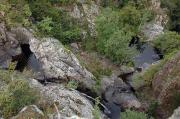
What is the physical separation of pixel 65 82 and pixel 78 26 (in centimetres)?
1666

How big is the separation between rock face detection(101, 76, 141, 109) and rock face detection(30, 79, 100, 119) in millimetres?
7914

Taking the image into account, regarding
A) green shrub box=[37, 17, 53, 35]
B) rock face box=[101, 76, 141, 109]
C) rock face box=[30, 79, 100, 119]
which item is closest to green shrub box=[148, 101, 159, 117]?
rock face box=[101, 76, 141, 109]

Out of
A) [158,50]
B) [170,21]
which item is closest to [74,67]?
[158,50]

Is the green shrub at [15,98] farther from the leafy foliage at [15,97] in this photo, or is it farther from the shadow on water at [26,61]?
the shadow on water at [26,61]

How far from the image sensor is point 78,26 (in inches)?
2351

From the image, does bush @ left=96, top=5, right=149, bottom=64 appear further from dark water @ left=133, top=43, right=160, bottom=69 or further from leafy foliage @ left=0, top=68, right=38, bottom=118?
leafy foliage @ left=0, top=68, right=38, bottom=118

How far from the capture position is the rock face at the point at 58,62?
45.3m

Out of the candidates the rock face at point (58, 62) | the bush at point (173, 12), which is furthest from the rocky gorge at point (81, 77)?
the bush at point (173, 12)

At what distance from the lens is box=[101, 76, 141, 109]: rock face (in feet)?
149

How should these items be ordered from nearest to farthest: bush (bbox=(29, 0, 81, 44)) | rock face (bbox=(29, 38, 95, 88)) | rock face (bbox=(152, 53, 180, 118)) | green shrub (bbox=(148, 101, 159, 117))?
1. rock face (bbox=(152, 53, 180, 118))
2. green shrub (bbox=(148, 101, 159, 117))
3. rock face (bbox=(29, 38, 95, 88))
4. bush (bbox=(29, 0, 81, 44))

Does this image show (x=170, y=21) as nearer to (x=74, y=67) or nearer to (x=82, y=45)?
(x=82, y=45)

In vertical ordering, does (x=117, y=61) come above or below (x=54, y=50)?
below

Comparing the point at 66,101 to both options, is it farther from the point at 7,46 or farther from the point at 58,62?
the point at 7,46

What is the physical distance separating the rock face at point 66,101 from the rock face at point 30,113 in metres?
2.41
